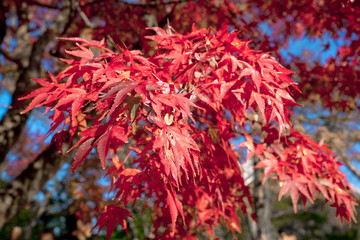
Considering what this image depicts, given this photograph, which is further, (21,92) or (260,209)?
(260,209)

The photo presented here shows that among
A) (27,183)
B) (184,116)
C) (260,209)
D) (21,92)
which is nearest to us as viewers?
(184,116)

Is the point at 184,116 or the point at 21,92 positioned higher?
the point at 21,92

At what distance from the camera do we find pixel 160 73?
142cm

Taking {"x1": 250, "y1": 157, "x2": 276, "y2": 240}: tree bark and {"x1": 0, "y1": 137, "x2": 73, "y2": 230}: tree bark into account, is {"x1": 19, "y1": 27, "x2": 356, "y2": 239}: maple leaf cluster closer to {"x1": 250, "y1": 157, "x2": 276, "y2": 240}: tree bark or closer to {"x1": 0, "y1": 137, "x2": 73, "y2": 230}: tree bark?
{"x1": 0, "y1": 137, "x2": 73, "y2": 230}: tree bark

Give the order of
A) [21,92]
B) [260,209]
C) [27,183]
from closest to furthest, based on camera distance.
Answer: [27,183] → [21,92] → [260,209]

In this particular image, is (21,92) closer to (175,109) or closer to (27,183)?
(27,183)

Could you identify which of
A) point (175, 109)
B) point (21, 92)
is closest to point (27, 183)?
point (21, 92)

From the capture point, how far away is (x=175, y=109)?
1262 millimetres

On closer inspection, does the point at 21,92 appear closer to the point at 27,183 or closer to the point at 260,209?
the point at 27,183

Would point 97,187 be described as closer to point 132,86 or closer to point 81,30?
point 81,30

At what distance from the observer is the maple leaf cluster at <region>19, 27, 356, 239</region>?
1.09 m

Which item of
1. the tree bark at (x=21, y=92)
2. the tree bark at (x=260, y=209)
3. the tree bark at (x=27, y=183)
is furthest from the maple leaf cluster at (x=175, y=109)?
the tree bark at (x=260, y=209)

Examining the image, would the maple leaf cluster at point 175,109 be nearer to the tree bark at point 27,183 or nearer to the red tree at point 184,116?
the red tree at point 184,116

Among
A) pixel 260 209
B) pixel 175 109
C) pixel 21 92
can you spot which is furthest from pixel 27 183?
pixel 260 209
